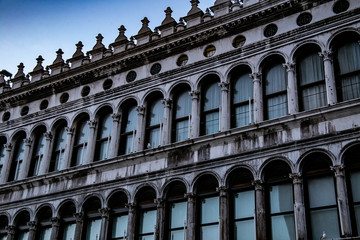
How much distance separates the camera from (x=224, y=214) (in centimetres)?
1681

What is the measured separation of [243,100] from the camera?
18953 millimetres

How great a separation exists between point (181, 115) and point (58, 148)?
6.24 metres

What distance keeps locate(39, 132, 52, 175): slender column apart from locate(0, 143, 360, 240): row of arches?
6.98 feet

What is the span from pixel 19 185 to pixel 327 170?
12.8 meters

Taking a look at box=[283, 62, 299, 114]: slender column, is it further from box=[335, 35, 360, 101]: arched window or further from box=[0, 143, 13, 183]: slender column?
box=[0, 143, 13, 183]: slender column

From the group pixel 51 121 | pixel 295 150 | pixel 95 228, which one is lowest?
pixel 95 228

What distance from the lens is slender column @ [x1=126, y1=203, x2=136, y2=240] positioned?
60.7 ft

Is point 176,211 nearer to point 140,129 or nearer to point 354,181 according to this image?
point 140,129

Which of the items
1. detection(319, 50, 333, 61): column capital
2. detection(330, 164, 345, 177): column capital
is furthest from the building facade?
detection(319, 50, 333, 61): column capital

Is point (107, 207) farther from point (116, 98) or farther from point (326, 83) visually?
point (326, 83)

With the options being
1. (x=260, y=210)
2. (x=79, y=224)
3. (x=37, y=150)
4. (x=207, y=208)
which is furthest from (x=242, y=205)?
(x=37, y=150)

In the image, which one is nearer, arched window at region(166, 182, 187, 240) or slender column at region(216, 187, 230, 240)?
slender column at region(216, 187, 230, 240)

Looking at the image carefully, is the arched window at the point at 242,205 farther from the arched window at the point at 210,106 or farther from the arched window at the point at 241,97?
the arched window at the point at 210,106

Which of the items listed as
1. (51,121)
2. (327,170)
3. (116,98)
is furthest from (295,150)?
(51,121)
